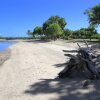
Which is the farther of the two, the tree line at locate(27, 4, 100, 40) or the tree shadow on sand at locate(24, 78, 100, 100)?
the tree line at locate(27, 4, 100, 40)

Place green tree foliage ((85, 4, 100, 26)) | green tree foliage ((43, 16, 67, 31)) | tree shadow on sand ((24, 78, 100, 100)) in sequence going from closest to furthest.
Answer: tree shadow on sand ((24, 78, 100, 100)) < green tree foliage ((85, 4, 100, 26)) < green tree foliage ((43, 16, 67, 31))

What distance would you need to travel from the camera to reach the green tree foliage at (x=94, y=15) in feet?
205

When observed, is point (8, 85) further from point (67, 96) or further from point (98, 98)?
point (98, 98)

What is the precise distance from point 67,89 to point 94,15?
54.3 metres

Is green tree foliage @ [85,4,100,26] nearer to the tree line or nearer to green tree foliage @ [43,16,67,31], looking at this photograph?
the tree line

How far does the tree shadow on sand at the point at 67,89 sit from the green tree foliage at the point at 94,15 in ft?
167

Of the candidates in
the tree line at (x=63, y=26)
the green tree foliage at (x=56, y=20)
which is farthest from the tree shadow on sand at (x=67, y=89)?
the green tree foliage at (x=56, y=20)

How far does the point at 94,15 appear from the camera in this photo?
63.8 meters

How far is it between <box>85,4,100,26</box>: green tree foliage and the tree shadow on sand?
51004mm

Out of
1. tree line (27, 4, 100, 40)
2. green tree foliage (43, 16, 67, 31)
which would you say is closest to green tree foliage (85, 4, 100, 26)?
tree line (27, 4, 100, 40)

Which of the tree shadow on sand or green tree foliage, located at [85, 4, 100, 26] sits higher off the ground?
green tree foliage, located at [85, 4, 100, 26]

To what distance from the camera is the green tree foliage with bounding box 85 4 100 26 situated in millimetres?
62594

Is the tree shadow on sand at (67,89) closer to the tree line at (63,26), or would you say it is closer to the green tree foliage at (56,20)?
the tree line at (63,26)

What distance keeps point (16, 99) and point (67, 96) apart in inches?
69.0
